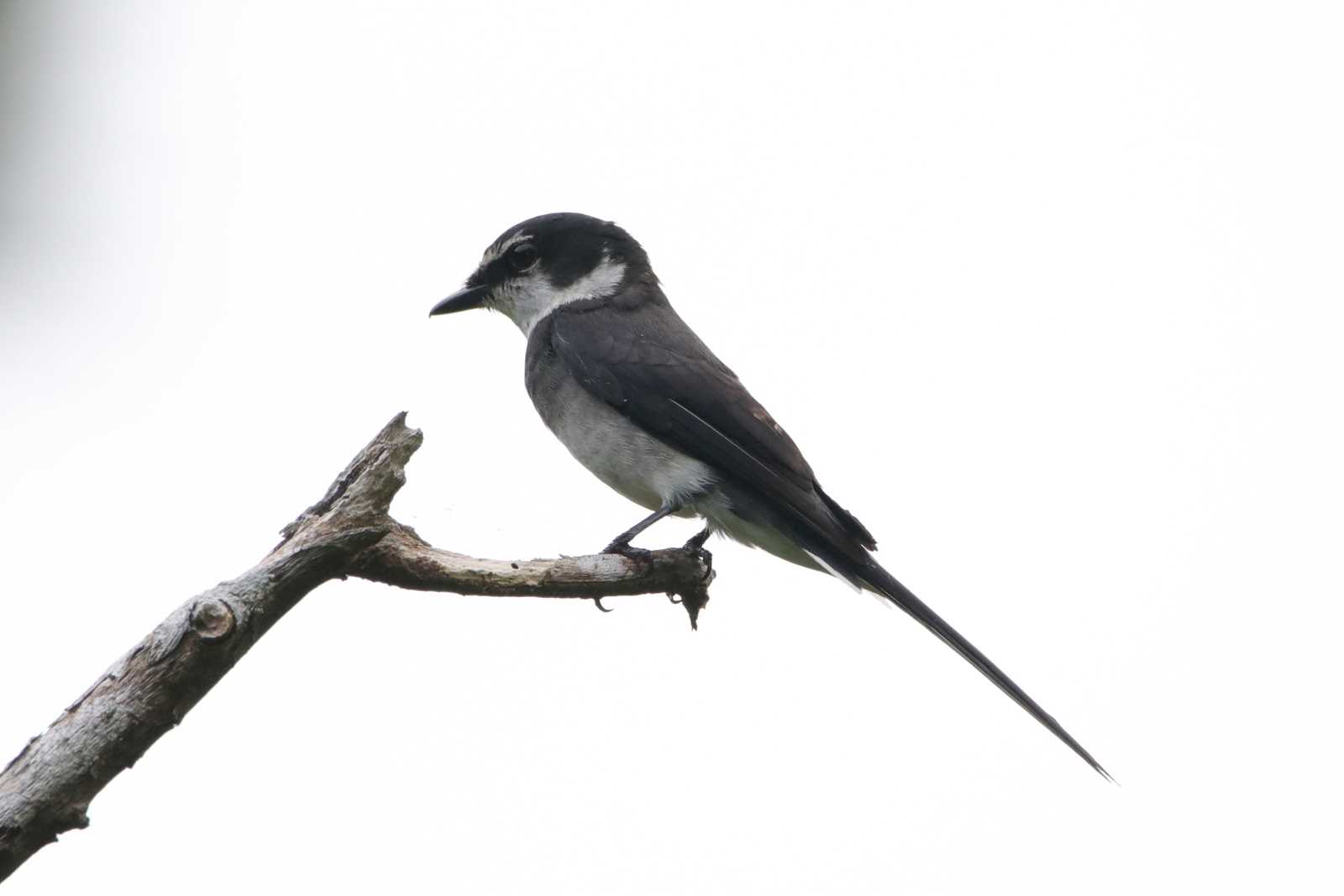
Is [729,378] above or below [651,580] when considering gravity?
above

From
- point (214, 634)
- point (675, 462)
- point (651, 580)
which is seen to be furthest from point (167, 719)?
point (675, 462)

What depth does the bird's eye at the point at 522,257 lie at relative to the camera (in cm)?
805

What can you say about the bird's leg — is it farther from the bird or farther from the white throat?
the white throat

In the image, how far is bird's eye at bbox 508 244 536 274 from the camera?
26.4 ft

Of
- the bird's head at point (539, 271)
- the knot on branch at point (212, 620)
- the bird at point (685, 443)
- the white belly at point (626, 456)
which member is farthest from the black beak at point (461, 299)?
the knot on branch at point (212, 620)

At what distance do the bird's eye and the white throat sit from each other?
6cm

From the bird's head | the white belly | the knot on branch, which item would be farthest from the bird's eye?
the knot on branch

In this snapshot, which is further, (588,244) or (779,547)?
(588,244)

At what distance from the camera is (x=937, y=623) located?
6.21 metres

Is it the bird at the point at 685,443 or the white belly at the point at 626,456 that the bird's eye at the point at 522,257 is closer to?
the bird at the point at 685,443

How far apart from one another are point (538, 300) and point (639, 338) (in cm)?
100

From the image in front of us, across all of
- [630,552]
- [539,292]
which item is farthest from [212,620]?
[539,292]

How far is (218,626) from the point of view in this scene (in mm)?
3854

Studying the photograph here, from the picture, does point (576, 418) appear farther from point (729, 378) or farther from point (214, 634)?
point (214, 634)
